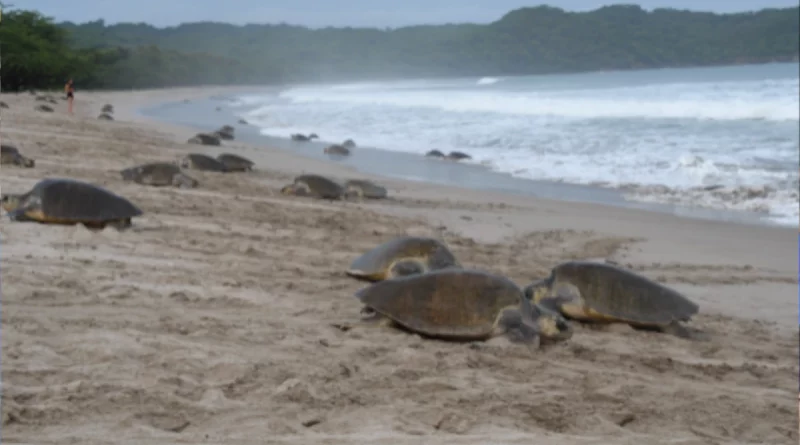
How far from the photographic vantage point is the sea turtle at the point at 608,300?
5.06m

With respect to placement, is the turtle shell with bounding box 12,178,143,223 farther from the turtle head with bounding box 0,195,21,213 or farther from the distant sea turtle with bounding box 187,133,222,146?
the distant sea turtle with bounding box 187,133,222,146

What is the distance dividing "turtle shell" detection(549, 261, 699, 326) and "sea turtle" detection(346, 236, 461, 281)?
72 centimetres

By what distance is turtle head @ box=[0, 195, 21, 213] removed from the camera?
622cm

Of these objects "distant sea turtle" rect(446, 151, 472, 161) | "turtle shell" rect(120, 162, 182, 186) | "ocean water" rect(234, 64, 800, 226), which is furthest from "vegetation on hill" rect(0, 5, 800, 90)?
"turtle shell" rect(120, 162, 182, 186)

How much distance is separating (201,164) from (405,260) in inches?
281

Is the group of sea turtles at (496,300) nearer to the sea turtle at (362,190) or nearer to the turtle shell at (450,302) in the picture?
the turtle shell at (450,302)

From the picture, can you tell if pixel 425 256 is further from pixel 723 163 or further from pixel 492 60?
pixel 492 60

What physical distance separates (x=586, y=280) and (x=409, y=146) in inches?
575

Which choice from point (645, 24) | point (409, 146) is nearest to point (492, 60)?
point (645, 24)

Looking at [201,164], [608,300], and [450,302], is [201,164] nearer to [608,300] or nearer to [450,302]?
[608,300]

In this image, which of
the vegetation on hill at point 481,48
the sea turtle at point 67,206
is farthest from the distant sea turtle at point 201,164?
the vegetation on hill at point 481,48

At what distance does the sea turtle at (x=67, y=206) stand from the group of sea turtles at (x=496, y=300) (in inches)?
79.3

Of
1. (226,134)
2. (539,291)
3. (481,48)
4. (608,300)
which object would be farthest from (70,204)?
(481,48)

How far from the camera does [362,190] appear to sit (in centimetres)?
1024
